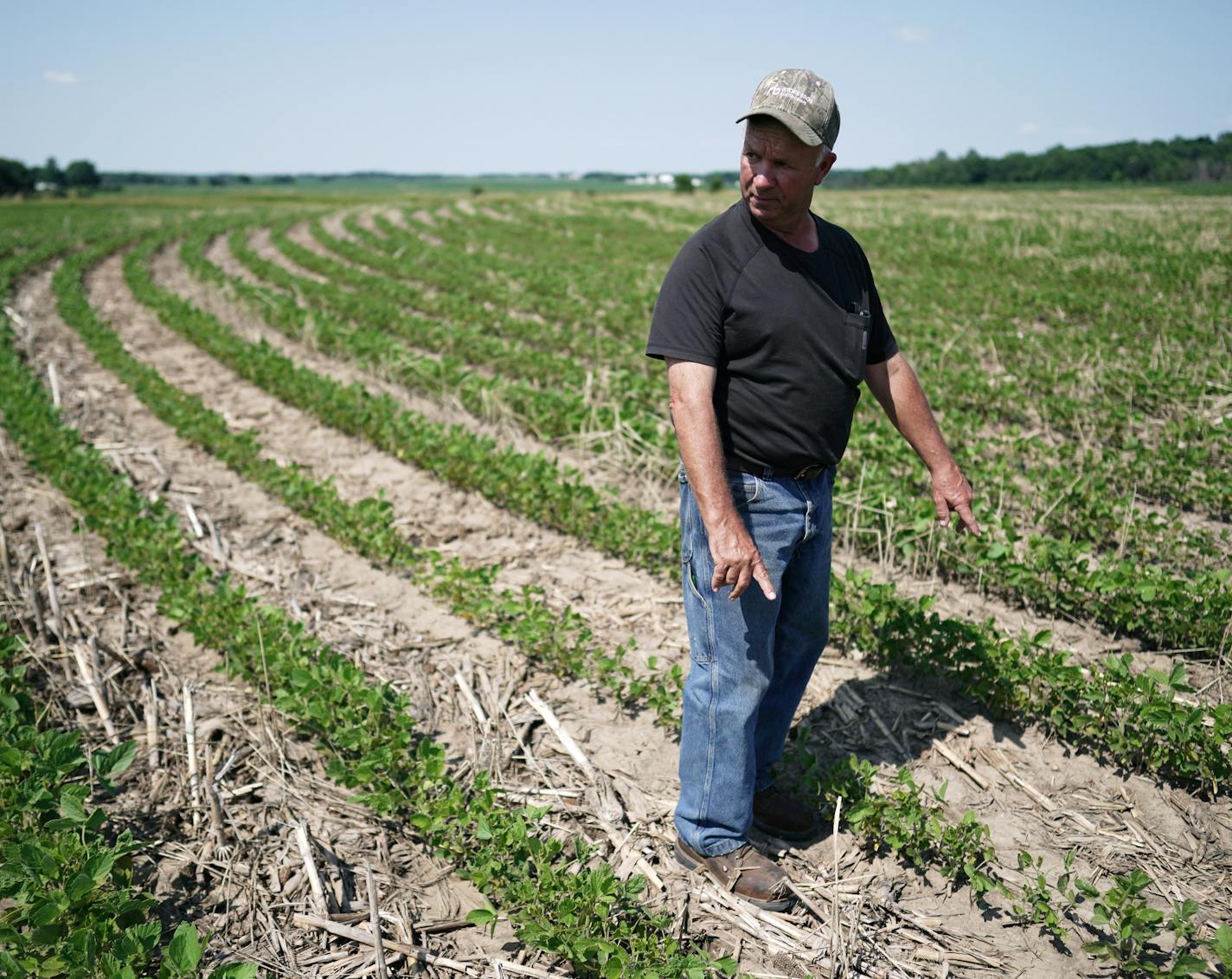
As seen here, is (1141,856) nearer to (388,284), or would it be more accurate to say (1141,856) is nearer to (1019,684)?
(1019,684)

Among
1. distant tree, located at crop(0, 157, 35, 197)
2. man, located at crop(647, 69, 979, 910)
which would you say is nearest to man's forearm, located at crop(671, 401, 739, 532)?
man, located at crop(647, 69, 979, 910)

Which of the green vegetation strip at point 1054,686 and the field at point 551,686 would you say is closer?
the field at point 551,686

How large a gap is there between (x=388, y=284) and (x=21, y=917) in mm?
14018

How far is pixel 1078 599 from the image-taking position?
4809mm

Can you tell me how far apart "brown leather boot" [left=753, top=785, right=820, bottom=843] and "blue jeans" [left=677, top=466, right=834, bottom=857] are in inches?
12.6

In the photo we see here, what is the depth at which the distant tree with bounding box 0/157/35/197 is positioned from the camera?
2857 inches

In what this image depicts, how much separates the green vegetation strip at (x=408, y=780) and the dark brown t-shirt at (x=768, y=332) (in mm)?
1588

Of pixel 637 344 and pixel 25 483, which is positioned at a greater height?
pixel 637 344

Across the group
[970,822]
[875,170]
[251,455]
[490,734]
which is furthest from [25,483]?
[875,170]

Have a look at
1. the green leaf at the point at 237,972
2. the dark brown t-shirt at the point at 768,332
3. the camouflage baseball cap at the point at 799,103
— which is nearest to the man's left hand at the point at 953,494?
the dark brown t-shirt at the point at 768,332

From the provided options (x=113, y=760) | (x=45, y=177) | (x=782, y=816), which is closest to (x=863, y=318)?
(x=782, y=816)

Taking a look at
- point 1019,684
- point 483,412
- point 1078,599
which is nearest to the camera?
point 1019,684

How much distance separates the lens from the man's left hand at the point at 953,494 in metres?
3.31

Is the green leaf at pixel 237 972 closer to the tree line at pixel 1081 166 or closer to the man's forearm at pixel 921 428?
the man's forearm at pixel 921 428
